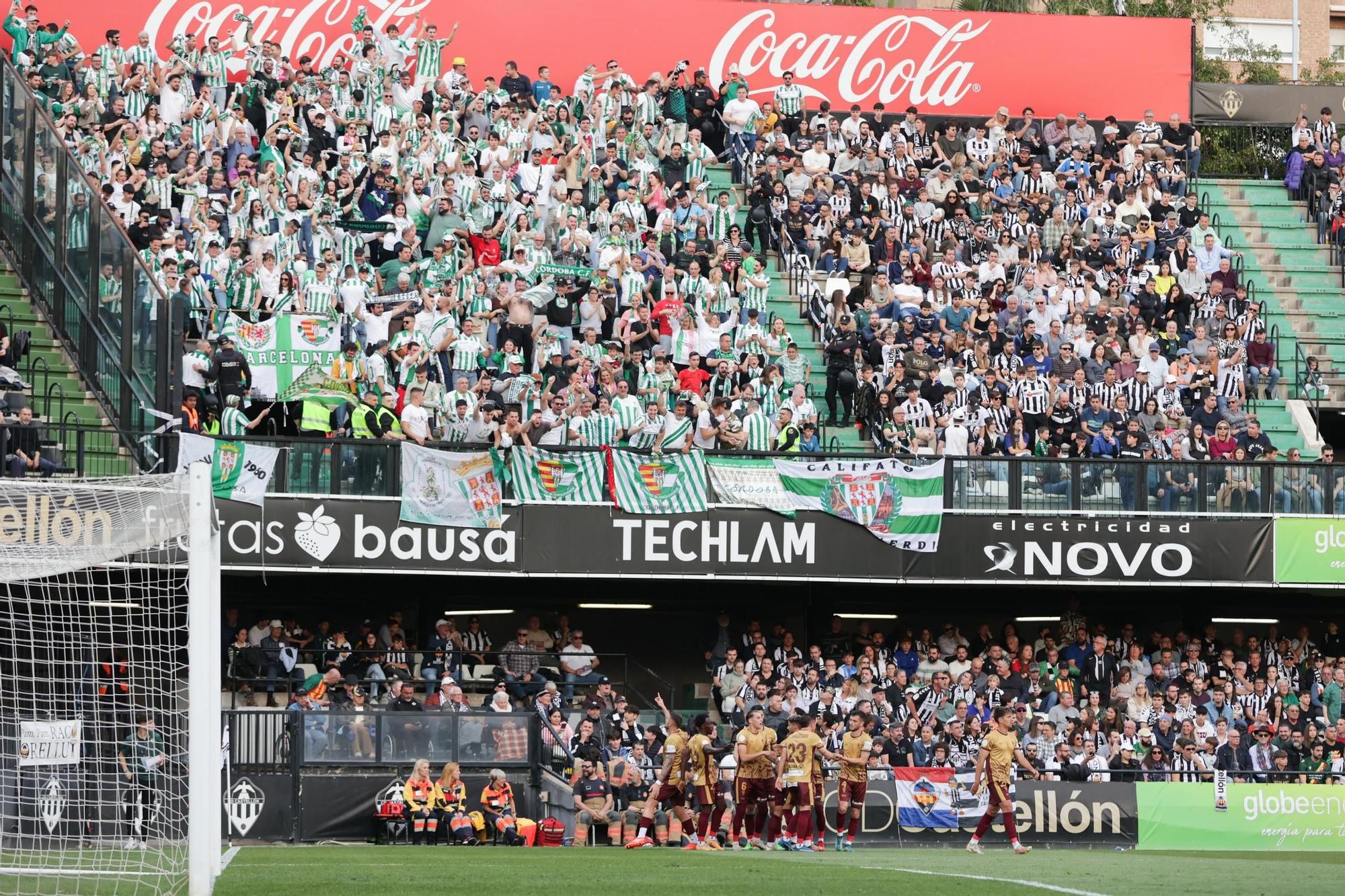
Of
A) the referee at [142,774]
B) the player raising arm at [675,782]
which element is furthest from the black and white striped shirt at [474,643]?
the referee at [142,774]

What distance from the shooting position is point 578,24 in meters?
35.4

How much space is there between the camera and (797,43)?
3625 centimetres

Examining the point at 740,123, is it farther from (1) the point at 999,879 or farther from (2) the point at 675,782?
(1) the point at 999,879

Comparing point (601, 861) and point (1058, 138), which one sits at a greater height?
point (1058, 138)

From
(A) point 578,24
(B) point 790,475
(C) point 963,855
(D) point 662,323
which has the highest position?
(A) point 578,24

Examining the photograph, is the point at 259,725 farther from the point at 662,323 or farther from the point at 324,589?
the point at 662,323

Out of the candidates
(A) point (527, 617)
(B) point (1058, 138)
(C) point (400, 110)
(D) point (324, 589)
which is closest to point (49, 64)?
(C) point (400, 110)

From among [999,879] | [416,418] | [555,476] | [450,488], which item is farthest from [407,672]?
[999,879]

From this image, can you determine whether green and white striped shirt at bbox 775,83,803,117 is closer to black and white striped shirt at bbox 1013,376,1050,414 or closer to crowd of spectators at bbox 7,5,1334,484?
crowd of spectators at bbox 7,5,1334,484

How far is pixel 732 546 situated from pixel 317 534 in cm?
515

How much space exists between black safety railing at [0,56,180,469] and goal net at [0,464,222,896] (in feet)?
8.86

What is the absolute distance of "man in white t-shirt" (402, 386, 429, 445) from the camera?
969 inches

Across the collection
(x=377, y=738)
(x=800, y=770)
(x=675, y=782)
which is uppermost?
(x=377, y=738)

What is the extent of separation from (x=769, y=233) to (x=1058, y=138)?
6095 millimetres
